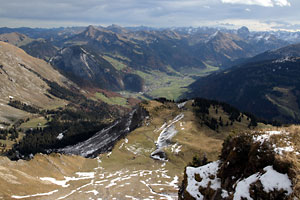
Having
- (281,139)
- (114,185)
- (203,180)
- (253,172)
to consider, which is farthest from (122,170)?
(281,139)

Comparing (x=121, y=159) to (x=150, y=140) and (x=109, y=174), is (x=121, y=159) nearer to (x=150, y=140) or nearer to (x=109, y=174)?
(x=109, y=174)

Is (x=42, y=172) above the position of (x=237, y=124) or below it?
above

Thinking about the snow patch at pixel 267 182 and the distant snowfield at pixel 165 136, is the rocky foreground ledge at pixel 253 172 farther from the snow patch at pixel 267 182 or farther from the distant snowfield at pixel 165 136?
the distant snowfield at pixel 165 136

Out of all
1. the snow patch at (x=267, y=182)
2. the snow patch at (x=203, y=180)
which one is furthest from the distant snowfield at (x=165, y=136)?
the snow patch at (x=267, y=182)

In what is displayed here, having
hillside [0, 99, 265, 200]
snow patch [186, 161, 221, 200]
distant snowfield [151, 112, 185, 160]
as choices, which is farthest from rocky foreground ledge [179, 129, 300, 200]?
distant snowfield [151, 112, 185, 160]

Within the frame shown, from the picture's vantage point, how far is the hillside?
72.1m

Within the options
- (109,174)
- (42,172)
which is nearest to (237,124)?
(109,174)

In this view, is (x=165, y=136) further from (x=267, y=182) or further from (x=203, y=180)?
(x=267, y=182)

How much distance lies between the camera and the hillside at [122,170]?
7206 centimetres

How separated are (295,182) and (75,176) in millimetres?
86795

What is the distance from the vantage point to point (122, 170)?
337 ft

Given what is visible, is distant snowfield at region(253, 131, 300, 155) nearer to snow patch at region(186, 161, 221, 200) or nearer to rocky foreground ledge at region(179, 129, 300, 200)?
rocky foreground ledge at region(179, 129, 300, 200)

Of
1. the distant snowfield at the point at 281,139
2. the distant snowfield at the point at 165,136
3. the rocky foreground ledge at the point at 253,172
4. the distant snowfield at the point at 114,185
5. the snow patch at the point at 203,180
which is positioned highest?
the distant snowfield at the point at 281,139

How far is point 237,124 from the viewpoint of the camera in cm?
19825
